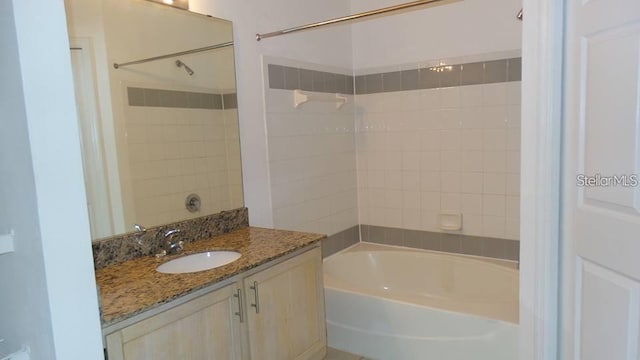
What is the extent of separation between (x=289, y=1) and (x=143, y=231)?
5.77 feet

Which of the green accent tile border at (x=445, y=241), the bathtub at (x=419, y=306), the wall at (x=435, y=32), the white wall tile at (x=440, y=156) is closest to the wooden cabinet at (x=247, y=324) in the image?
the bathtub at (x=419, y=306)

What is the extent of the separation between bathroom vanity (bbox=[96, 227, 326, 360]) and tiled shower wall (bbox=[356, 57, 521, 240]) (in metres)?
1.37

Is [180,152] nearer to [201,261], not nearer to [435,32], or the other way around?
[201,261]

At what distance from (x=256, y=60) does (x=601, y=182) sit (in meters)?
1.91

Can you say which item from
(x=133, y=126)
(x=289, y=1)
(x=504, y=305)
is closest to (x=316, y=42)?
(x=289, y=1)

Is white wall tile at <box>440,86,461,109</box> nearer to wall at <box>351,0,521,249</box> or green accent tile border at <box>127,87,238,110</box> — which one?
wall at <box>351,0,521,249</box>

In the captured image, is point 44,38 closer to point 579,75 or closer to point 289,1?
point 579,75

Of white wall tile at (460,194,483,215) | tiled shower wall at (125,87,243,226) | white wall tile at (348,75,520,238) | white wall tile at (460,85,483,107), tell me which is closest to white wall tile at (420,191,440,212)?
white wall tile at (348,75,520,238)

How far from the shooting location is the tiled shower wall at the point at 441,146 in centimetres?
290

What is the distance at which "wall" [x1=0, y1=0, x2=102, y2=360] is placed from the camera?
28.5 inches

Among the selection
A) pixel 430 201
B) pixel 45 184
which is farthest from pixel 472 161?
pixel 45 184

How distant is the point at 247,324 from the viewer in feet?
5.87

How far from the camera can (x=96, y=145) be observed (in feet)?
6.06

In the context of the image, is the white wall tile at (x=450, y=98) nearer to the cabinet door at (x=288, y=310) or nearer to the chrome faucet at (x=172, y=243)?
the cabinet door at (x=288, y=310)
